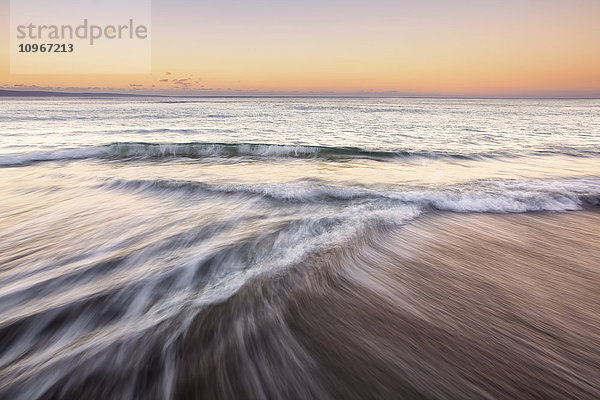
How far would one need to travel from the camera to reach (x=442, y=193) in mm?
5906

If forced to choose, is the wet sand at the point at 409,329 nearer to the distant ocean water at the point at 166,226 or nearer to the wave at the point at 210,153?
the distant ocean water at the point at 166,226

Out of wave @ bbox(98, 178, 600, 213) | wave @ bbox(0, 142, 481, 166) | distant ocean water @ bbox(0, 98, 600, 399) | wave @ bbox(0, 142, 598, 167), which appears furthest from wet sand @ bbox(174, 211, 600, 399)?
wave @ bbox(0, 142, 481, 166)

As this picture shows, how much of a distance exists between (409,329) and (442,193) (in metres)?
4.34

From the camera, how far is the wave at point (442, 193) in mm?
5352

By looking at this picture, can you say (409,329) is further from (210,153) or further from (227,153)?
(210,153)

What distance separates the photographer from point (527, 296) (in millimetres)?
2670

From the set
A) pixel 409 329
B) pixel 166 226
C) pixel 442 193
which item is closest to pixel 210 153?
pixel 166 226

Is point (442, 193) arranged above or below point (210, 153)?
below

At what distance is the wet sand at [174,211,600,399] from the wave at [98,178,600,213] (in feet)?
5.85

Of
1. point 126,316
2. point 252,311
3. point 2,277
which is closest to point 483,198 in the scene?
point 252,311

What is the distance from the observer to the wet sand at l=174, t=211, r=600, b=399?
1.80 meters

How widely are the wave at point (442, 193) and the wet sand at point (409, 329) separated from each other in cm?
178

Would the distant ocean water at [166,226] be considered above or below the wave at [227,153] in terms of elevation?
below

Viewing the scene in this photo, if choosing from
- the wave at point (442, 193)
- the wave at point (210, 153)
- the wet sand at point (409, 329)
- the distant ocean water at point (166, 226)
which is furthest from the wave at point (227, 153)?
the wet sand at point (409, 329)
